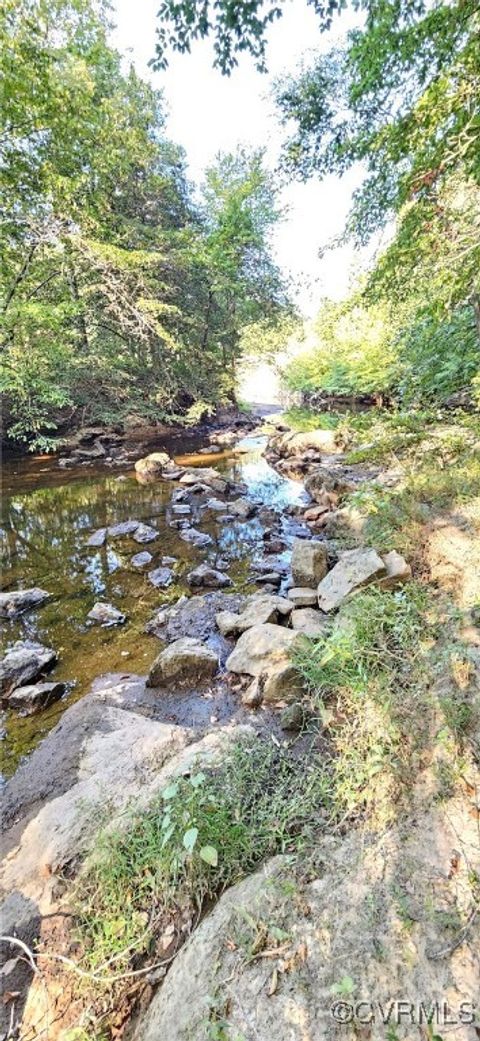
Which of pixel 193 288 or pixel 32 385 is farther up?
pixel 193 288

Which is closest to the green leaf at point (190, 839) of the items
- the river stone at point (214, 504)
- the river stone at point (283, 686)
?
the river stone at point (283, 686)

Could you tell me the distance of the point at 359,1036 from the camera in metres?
0.94

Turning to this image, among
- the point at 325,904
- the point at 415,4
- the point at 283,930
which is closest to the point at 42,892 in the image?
the point at 283,930

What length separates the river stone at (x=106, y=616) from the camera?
4.20 metres

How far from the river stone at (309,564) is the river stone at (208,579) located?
0.88 meters

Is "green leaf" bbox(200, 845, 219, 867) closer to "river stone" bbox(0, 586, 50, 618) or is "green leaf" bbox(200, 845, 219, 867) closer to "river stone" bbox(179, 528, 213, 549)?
"river stone" bbox(0, 586, 50, 618)

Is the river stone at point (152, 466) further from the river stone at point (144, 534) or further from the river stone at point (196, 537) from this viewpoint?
the river stone at point (196, 537)

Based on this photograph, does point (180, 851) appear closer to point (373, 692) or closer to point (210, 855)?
point (210, 855)

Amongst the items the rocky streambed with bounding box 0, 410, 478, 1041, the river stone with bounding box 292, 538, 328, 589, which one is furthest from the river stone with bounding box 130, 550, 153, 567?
the river stone with bounding box 292, 538, 328, 589

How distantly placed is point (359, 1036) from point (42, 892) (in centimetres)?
116

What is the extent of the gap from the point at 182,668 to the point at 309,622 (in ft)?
3.43

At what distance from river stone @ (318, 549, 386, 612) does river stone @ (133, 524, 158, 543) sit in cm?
331

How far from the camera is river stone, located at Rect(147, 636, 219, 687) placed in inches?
125

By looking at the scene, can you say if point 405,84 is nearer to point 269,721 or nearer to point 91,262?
point 91,262
